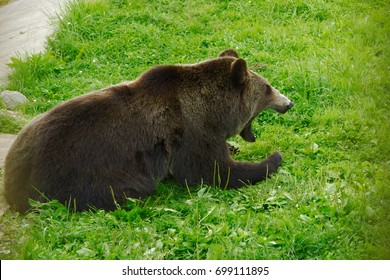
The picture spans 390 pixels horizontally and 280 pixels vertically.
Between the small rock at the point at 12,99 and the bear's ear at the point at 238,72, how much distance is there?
3651 millimetres

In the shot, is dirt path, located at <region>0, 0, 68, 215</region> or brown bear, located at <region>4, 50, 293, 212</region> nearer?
brown bear, located at <region>4, 50, 293, 212</region>

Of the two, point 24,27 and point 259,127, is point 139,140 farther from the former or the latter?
point 24,27

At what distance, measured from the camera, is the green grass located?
5.15 metres

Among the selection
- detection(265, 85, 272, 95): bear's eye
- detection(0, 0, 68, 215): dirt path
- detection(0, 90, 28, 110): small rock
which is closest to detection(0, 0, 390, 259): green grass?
detection(0, 90, 28, 110): small rock

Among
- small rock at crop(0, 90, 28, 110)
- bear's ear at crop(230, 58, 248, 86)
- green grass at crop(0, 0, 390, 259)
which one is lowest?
green grass at crop(0, 0, 390, 259)

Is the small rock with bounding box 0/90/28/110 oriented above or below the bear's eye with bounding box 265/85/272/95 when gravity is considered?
above

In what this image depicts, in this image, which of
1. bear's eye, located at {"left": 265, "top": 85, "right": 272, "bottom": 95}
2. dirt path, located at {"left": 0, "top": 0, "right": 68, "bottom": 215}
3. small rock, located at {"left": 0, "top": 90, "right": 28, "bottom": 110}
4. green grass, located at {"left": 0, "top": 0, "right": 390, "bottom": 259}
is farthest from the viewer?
dirt path, located at {"left": 0, "top": 0, "right": 68, "bottom": 215}

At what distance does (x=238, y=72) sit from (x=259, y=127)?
55.0 inches

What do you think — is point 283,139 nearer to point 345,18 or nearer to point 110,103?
point 110,103

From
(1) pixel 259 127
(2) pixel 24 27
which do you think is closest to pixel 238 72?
(1) pixel 259 127

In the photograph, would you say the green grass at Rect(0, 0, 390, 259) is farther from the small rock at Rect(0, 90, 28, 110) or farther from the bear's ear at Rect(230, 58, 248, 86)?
the bear's ear at Rect(230, 58, 248, 86)

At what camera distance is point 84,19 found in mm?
10734

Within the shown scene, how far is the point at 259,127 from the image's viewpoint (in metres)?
7.91

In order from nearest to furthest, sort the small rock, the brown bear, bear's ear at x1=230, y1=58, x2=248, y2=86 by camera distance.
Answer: the brown bear, bear's ear at x1=230, y1=58, x2=248, y2=86, the small rock
